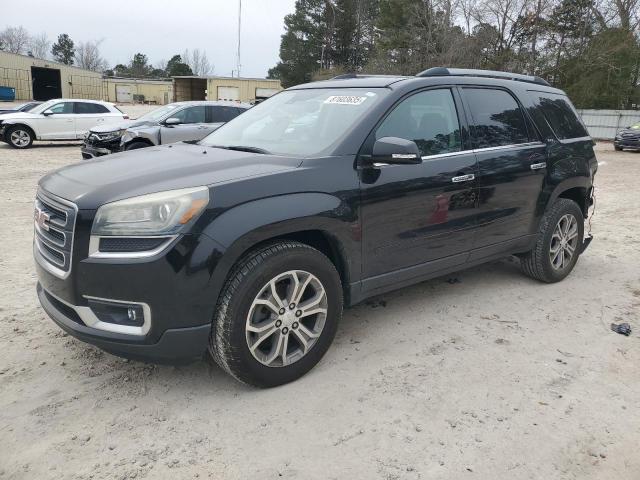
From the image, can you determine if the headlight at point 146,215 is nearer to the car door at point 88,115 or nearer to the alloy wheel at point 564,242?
the alloy wheel at point 564,242

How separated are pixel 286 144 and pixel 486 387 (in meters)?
2.05

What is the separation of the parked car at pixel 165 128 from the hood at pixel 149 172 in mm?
8065

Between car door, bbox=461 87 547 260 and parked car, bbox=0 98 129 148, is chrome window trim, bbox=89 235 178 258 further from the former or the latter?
parked car, bbox=0 98 129 148

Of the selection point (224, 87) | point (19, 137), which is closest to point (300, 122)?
point (19, 137)

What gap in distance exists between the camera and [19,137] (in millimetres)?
16734

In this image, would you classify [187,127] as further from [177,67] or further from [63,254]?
[177,67]

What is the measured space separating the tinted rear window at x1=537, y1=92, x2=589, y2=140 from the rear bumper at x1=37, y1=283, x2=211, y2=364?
379cm

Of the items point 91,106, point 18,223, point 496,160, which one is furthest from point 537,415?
point 91,106

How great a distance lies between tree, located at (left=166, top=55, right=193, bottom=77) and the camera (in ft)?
279

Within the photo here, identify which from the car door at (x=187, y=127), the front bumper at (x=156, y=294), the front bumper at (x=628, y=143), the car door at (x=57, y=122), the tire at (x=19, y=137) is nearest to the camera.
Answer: the front bumper at (x=156, y=294)

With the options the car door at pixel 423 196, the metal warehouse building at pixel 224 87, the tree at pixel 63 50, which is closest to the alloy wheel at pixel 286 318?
the car door at pixel 423 196

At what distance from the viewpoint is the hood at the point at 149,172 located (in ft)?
9.17

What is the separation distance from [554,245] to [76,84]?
54798 mm

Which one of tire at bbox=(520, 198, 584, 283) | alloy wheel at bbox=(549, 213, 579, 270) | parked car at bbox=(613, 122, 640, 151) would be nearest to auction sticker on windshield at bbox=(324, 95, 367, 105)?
tire at bbox=(520, 198, 584, 283)
